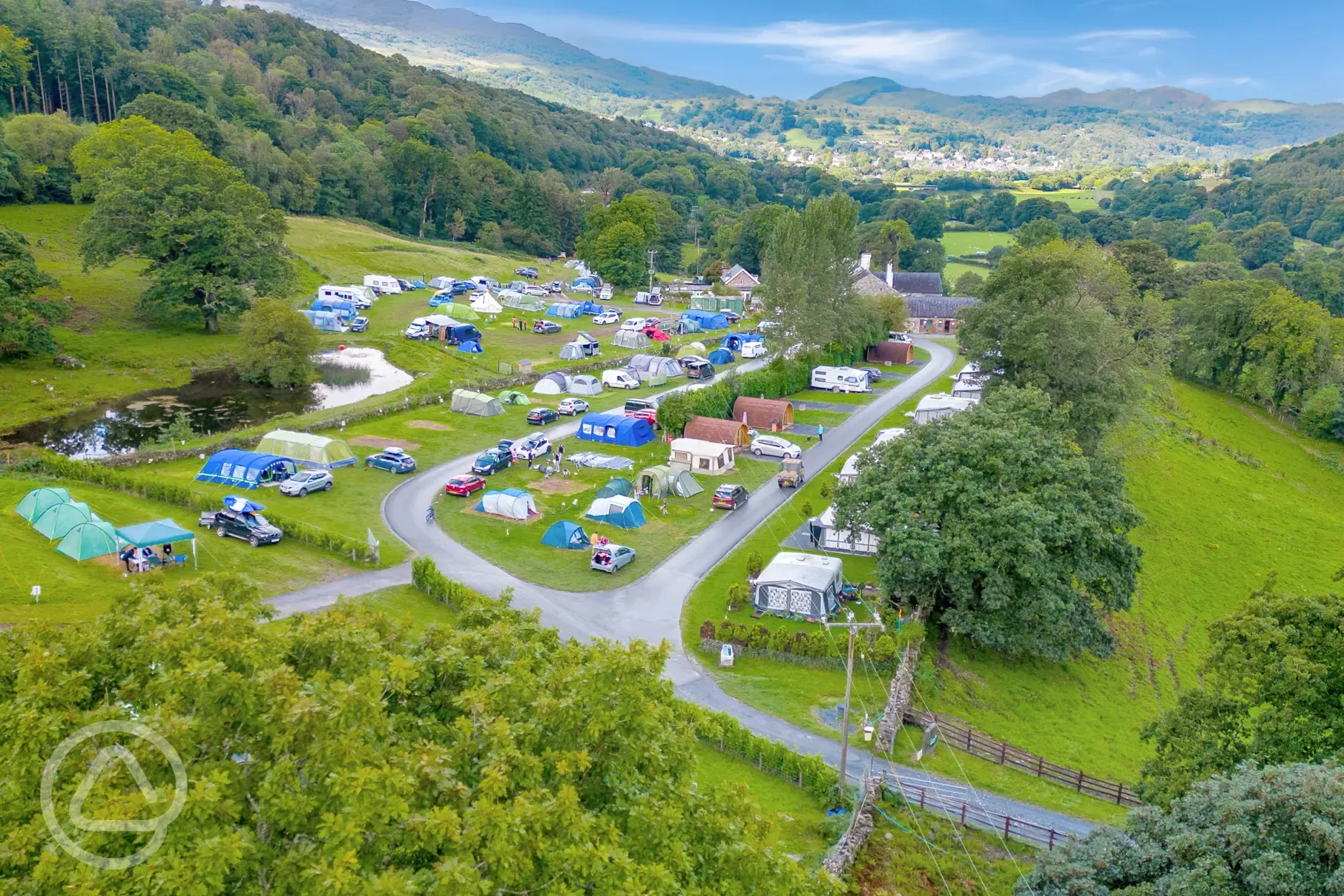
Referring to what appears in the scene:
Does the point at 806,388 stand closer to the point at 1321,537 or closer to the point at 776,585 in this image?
the point at 1321,537

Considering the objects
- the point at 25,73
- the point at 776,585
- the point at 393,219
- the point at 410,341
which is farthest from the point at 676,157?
the point at 776,585

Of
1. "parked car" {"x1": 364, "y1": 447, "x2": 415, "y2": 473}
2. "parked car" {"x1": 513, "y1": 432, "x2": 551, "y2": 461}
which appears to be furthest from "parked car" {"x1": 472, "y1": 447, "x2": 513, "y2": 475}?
"parked car" {"x1": 364, "y1": 447, "x2": 415, "y2": 473}

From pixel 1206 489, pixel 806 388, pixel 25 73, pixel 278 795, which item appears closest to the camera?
pixel 278 795

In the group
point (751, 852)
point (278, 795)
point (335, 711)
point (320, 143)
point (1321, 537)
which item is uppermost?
point (320, 143)

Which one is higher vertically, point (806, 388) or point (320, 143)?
point (320, 143)

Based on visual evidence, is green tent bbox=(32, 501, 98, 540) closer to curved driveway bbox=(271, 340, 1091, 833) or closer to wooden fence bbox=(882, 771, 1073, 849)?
curved driveway bbox=(271, 340, 1091, 833)

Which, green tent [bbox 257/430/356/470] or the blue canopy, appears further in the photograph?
green tent [bbox 257/430/356/470]
